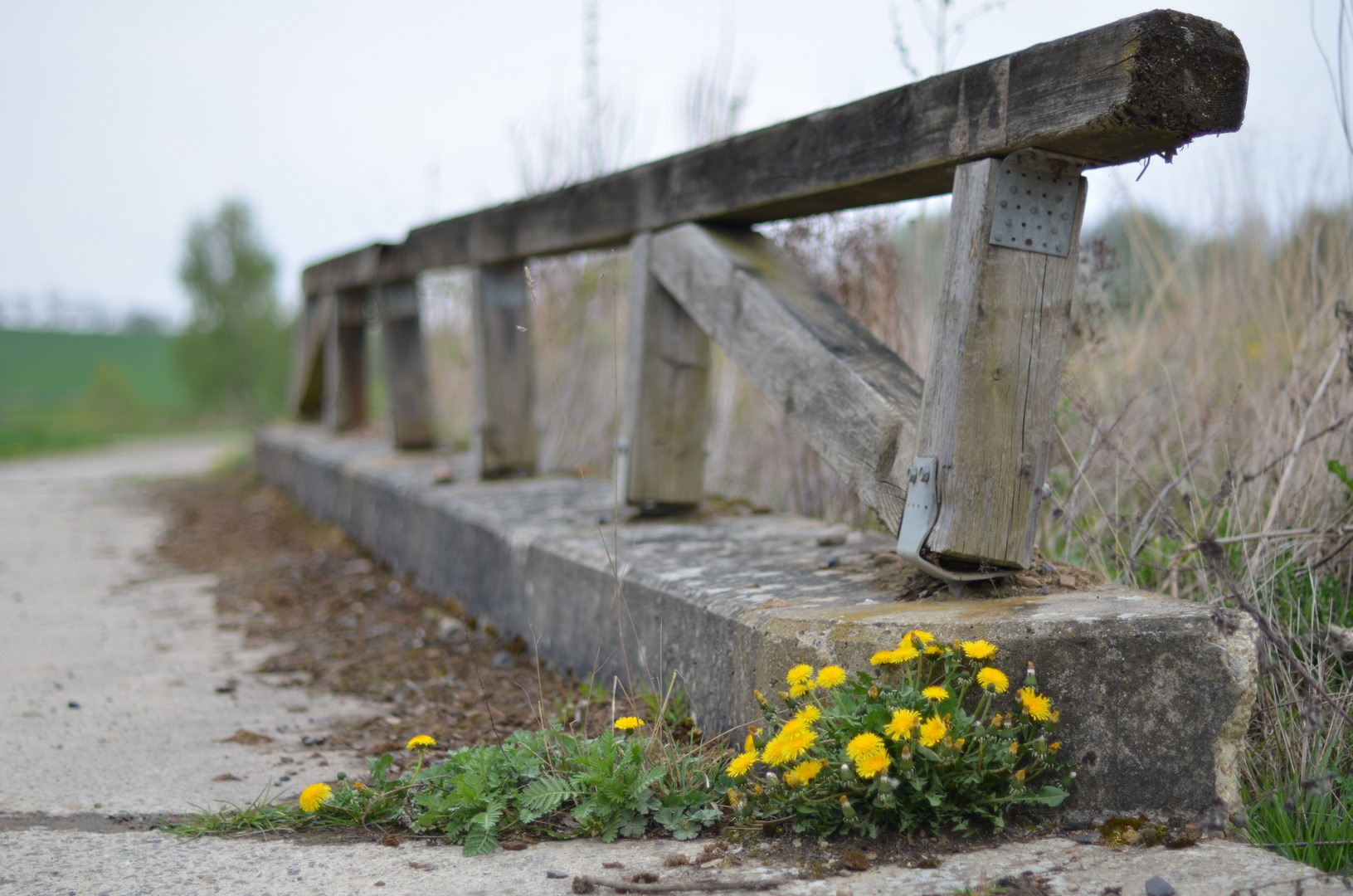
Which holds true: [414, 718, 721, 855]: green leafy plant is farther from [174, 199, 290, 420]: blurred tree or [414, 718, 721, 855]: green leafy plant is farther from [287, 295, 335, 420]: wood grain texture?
[174, 199, 290, 420]: blurred tree

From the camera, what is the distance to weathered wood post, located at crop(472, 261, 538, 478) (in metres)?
4.75

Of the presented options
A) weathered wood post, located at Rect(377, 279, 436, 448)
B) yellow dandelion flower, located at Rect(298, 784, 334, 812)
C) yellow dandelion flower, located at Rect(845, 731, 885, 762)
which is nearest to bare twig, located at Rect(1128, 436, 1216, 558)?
yellow dandelion flower, located at Rect(845, 731, 885, 762)

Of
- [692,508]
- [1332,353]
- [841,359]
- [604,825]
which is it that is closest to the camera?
[604,825]

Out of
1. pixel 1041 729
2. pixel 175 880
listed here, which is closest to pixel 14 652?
pixel 175 880

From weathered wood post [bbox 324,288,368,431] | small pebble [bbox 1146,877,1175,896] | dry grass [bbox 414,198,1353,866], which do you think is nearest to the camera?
small pebble [bbox 1146,877,1175,896]

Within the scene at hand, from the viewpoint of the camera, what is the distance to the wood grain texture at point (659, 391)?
134 inches

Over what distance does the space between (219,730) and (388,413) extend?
138 inches

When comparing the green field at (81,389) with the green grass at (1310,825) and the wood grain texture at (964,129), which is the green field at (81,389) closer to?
the wood grain texture at (964,129)

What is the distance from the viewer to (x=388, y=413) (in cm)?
621

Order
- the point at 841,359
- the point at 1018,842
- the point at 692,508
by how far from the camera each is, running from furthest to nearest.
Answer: the point at 692,508 → the point at 841,359 → the point at 1018,842

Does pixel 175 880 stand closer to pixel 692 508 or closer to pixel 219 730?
pixel 219 730

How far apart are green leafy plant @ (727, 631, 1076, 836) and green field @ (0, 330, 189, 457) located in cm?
1376

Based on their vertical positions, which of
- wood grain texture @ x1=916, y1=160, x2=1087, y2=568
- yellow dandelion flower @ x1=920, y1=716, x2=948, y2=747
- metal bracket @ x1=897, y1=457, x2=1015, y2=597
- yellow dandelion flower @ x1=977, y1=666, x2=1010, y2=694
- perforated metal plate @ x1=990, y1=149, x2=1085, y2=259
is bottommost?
yellow dandelion flower @ x1=920, y1=716, x2=948, y2=747

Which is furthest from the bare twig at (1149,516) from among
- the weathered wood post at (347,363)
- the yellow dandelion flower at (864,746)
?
the weathered wood post at (347,363)
